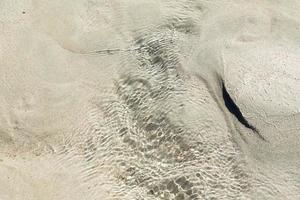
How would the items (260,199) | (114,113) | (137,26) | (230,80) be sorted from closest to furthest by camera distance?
(260,199)
(230,80)
(114,113)
(137,26)

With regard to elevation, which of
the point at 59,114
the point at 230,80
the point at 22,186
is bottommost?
the point at 22,186

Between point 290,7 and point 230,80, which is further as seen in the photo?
point 290,7

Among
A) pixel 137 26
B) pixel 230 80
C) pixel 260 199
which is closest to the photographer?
pixel 260 199

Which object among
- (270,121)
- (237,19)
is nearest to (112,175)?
(270,121)

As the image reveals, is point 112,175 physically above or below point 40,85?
below

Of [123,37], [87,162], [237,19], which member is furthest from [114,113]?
[237,19]

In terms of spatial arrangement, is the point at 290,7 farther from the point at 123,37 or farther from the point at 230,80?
the point at 123,37

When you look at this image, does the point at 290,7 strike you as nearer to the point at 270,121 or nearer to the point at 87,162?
the point at 270,121
